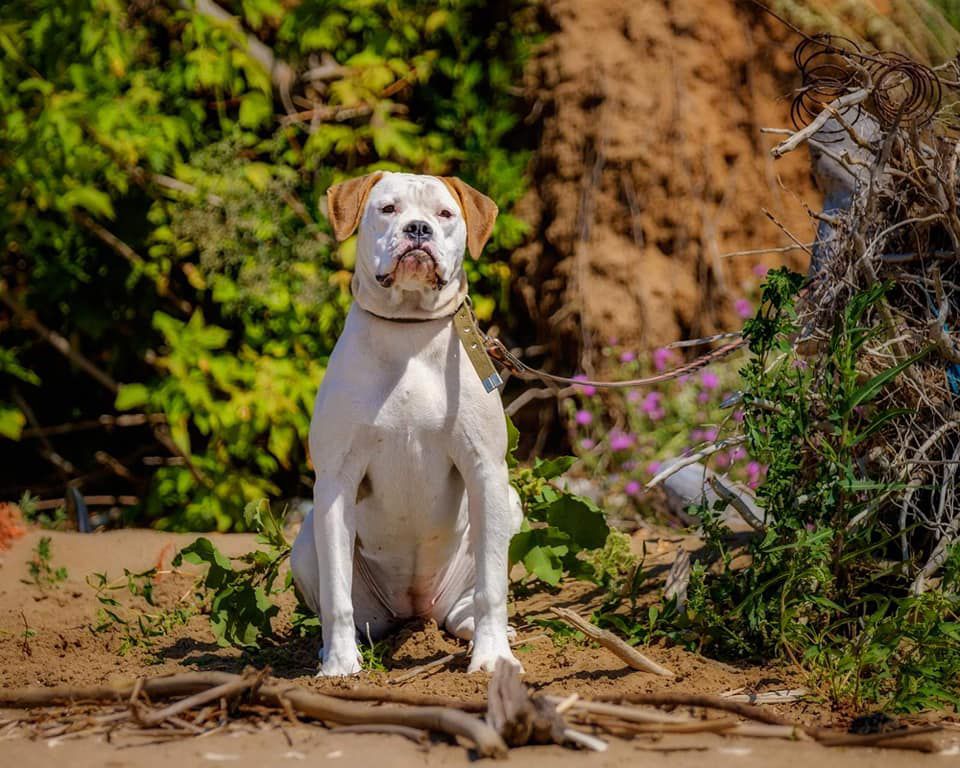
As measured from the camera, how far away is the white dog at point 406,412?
12.8ft

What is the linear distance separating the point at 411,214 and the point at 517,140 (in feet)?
13.8

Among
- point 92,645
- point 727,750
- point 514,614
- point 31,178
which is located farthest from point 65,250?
point 727,750

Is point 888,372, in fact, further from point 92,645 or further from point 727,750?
point 92,645

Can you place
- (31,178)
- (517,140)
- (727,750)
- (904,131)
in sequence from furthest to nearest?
1. (517,140)
2. (31,178)
3. (904,131)
4. (727,750)

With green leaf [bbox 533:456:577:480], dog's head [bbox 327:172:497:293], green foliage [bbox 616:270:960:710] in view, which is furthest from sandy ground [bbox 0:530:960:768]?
dog's head [bbox 327:172:497:293]

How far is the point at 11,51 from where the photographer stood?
22.7ft

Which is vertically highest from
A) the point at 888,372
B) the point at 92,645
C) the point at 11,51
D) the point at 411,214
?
the point at 11,51

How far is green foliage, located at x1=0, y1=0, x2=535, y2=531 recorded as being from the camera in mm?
6895

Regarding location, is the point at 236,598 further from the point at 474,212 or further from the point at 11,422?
the point at 11,422

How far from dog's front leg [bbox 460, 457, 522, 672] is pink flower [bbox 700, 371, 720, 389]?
10.9 ft

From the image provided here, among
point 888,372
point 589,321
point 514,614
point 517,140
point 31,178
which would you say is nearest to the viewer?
point 888,372

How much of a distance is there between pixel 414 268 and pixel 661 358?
147 inches

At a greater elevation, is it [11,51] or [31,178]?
[11,51]

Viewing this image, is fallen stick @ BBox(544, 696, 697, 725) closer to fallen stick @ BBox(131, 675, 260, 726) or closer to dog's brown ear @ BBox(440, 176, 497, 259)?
fallen stick @ BBox(131, 675, 260, 726)
